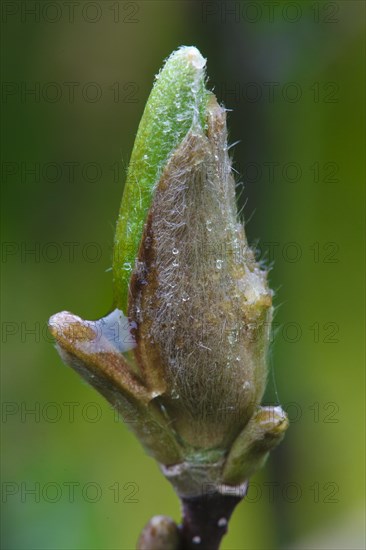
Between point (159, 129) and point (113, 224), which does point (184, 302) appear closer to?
point (159, 129)

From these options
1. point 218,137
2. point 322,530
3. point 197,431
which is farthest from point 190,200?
point 322,530

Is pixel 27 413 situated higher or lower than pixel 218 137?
lower

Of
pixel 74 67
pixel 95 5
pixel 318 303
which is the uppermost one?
pixel 95 5

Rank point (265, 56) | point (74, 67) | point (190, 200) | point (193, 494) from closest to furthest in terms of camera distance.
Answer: point (190, 200), point (193, 494), point (265, 56), point (74, 67)

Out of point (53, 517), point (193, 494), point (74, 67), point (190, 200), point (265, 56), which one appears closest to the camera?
point (190, 200)

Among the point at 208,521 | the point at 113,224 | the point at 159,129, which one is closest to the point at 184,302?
the point at 159,129

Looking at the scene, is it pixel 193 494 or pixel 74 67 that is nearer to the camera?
pixel 193 494

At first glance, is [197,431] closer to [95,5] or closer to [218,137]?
[218,137]

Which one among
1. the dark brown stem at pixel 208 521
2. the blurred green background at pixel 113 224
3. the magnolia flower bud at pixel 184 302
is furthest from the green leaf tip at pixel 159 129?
the blurred green background at pixel 113 224
